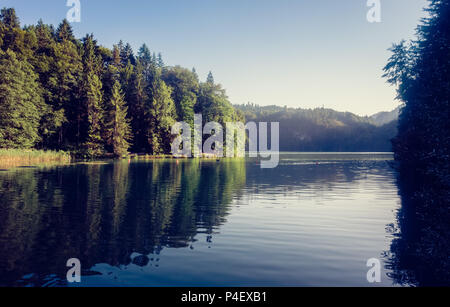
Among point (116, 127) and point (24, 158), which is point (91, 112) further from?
point (24, 158)

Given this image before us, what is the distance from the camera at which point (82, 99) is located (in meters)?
95.1

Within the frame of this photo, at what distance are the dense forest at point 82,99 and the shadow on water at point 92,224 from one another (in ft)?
152

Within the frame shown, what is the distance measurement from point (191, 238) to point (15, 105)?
2710 inches

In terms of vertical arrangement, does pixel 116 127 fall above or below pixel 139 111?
below

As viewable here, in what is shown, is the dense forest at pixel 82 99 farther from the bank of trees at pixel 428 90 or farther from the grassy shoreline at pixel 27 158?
the bank of trees at pixel 428 90

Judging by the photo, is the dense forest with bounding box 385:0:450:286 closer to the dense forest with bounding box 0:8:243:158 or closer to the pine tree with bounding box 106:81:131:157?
the dense forest with bounding box 0:8:243:158

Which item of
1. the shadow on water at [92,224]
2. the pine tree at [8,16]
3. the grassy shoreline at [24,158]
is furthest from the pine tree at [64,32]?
the shadow on water at [92,224]

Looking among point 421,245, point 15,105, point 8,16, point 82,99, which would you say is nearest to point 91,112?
point 82,99

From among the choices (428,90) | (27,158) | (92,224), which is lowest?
(92,224)

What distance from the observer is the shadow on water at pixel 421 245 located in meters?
11.7
